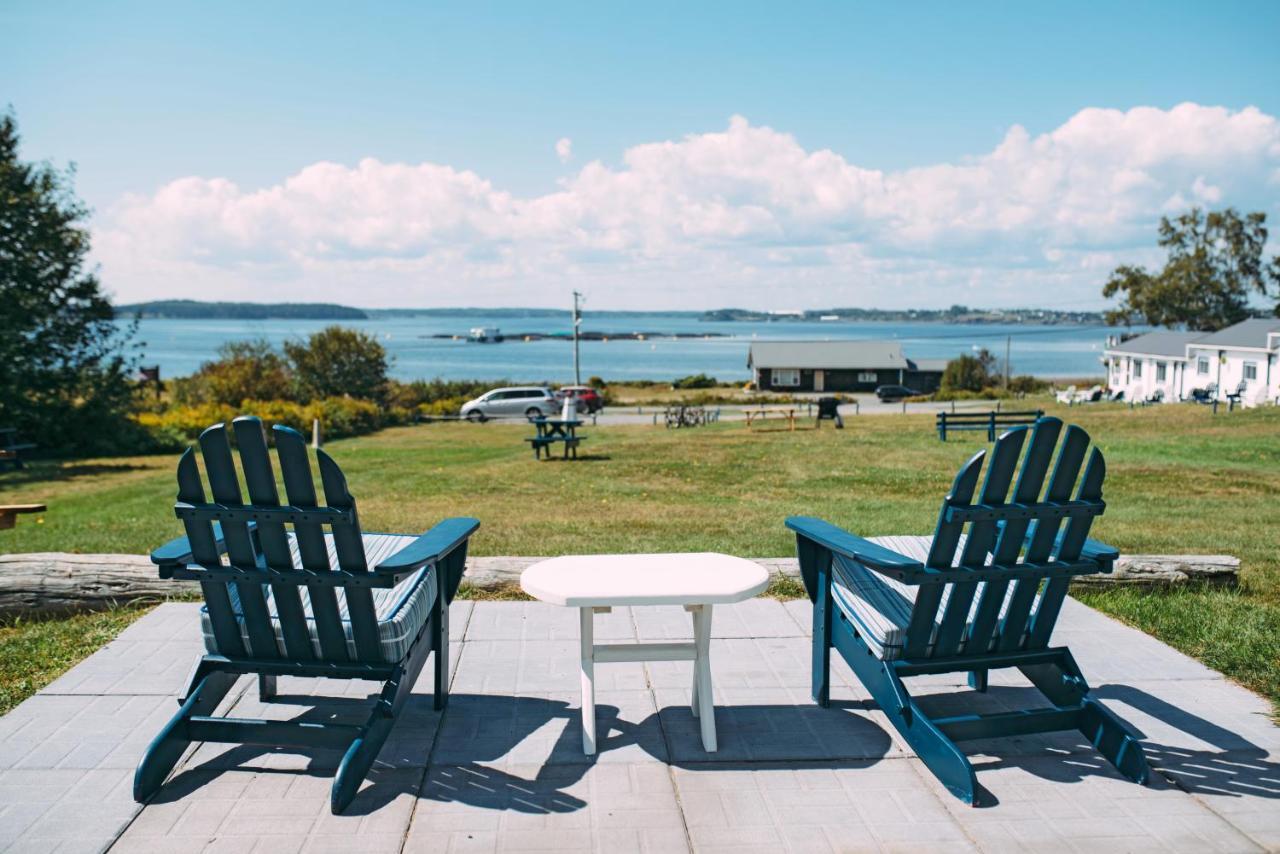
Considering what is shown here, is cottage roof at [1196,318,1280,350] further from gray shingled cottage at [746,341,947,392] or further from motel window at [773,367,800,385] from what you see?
motel window at [773,367,800,385]

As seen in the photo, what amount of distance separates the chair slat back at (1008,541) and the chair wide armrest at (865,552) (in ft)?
0.29

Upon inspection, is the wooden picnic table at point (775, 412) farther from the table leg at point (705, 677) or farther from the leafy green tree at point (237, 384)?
the table leg at point (705, 677)

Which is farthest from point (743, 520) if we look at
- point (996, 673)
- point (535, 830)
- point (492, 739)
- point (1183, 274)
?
point (1183, 274)

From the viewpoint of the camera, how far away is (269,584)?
3.23 meters

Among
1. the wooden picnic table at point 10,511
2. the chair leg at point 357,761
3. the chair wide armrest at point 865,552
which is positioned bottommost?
the chair leg at point 357,761

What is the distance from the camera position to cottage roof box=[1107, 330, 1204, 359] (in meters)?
52.5

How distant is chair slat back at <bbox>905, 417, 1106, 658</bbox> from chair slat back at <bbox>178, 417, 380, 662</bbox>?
6.45ft

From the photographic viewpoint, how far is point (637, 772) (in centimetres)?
344

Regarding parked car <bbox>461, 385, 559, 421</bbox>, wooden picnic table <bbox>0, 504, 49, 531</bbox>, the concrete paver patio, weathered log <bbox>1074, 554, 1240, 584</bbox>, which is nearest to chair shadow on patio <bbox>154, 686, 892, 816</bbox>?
the concrete paver patio

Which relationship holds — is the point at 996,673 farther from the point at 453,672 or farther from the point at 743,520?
the point at 743,520

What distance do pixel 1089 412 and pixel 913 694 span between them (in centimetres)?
2857

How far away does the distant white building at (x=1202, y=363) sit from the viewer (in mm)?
42281

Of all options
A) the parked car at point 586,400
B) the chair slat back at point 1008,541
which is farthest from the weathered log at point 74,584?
the parked car at point 586,400

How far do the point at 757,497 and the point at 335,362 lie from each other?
3410cm
